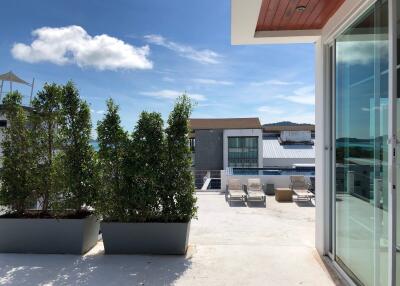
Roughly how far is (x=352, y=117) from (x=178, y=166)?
2.15m

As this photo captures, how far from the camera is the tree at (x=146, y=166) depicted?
4207mm

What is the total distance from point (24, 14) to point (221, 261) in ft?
27.6

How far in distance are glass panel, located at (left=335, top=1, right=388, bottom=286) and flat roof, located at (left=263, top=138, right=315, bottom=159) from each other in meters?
32.6

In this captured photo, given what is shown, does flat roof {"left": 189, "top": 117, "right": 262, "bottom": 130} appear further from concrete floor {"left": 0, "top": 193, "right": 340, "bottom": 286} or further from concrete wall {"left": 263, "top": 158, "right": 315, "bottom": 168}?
concrete floor {"left": 0, "top": 193, "right": 340, "bottom": 286}

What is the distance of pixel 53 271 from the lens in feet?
12.0

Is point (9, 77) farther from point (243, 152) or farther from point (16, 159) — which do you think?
point (243, 152)

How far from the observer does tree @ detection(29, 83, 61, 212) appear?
14.4ft

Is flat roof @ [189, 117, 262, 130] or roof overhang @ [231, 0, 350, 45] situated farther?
flat roof @ [189, 117, 262, 130]

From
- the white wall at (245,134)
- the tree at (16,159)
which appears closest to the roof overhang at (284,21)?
the tree at (16,159)

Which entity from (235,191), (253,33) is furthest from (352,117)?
(235,191)

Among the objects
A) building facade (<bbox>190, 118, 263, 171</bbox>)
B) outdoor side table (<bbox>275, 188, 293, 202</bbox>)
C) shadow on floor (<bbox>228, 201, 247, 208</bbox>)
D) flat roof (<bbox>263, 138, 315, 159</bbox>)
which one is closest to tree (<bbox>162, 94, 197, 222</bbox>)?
shadow on floor (<bbox>228, 201, 247, 208</bbox>)

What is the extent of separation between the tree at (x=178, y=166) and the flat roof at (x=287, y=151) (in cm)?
3243

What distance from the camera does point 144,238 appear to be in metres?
4.18

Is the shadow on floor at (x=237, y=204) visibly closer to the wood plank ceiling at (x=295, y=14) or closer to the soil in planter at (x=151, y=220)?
the soil in planter at (x=151, y=220)
